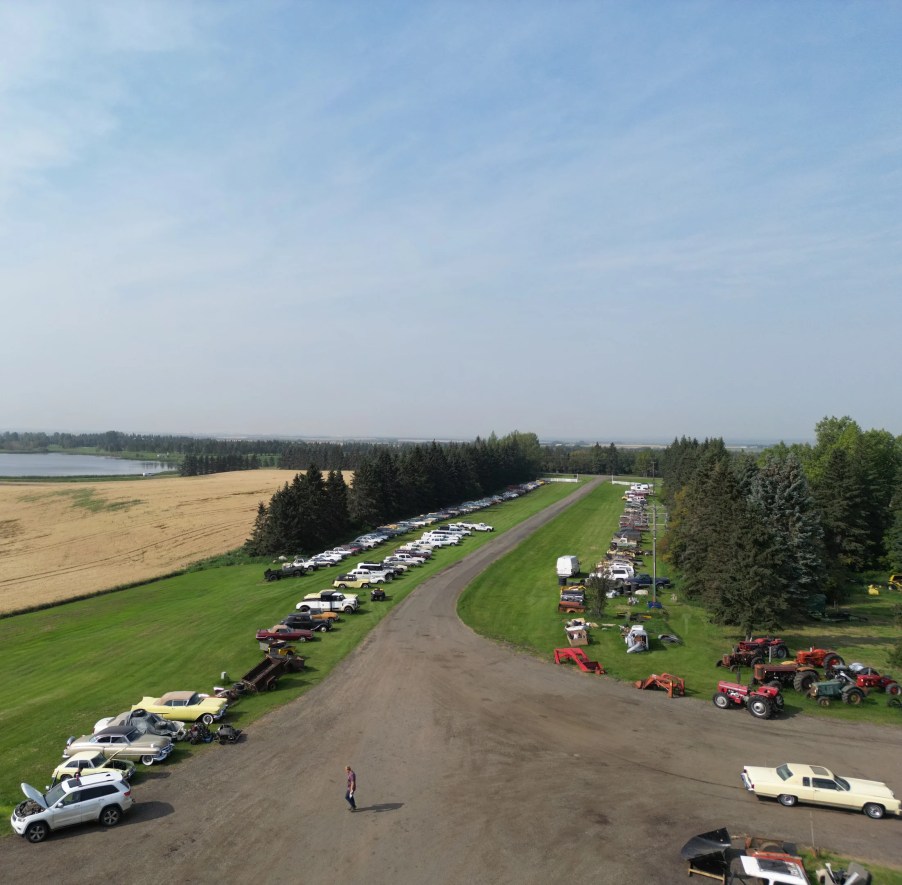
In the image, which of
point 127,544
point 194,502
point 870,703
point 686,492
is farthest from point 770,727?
point 194,502

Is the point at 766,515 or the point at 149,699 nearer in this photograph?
the point at 149,699

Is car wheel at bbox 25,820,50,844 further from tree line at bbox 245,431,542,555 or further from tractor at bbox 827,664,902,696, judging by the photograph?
tree line at bbox 245,431,542,555

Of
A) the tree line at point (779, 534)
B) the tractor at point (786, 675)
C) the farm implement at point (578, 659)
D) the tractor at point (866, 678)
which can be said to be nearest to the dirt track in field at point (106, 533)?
the farm implement at point (578, 659)

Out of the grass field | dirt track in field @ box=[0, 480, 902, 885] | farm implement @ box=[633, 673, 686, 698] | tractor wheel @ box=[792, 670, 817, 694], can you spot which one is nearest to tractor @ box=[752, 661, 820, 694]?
tractor wheel @ box=[792, 670, 817, 694]

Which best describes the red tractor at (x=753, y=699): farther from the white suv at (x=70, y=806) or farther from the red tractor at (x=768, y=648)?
the white suv at (x=70, y=806)

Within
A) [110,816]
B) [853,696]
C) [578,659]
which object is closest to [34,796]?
[110,816]

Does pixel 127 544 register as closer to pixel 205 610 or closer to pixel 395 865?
pixel 205 610

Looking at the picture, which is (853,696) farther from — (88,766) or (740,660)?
(88,766)
